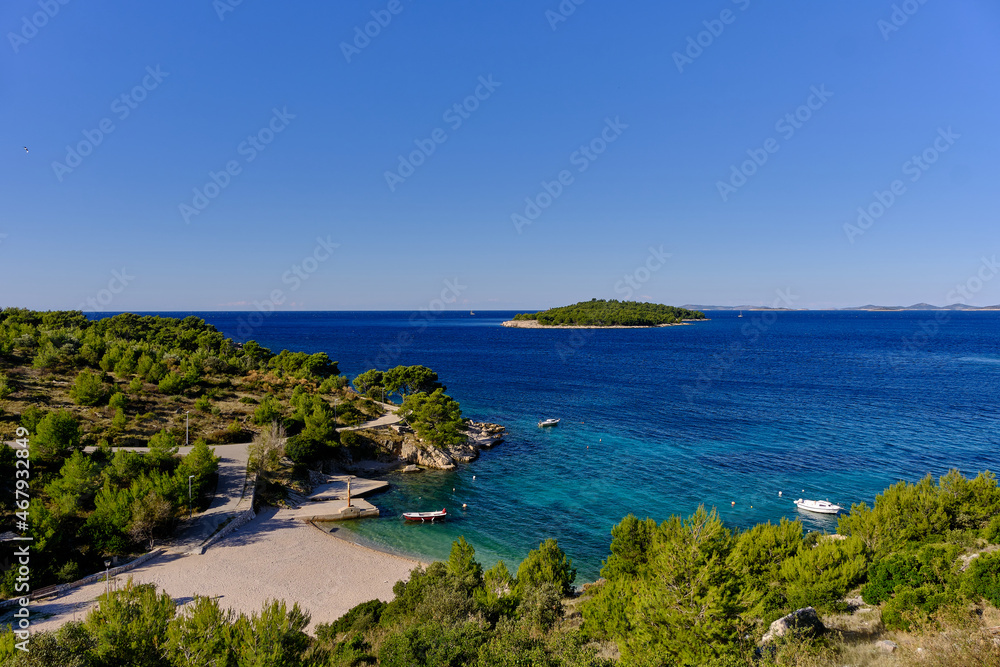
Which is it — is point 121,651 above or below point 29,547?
above

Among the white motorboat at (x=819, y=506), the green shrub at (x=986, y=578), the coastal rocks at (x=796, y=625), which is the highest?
the green shrub at (x=986, y=578)

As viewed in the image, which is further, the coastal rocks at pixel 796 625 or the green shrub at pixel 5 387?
the green shrub at pixel 5 387

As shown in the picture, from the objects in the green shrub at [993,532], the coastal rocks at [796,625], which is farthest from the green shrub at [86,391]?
the green shrub at [993,532]

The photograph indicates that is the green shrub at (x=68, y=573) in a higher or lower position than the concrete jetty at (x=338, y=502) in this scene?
higher

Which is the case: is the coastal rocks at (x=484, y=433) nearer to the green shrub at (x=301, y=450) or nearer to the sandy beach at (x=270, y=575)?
the green shrub at (x=301, y=450)

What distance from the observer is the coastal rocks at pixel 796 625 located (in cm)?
1424

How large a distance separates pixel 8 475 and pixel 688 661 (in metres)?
36.7

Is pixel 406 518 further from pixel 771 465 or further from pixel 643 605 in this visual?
pixel 771 465

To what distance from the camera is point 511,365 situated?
112m

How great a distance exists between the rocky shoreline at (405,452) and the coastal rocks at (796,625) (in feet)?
110

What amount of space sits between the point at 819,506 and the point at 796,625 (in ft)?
79.6

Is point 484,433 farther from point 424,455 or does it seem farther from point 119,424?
point 119,424

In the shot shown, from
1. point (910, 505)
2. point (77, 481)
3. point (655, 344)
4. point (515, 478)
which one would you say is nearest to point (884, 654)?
point (910, 505)

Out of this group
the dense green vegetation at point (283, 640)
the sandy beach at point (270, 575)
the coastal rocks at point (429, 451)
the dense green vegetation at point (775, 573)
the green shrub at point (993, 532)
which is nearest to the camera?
the dense green vegetation at point (283, 640)
